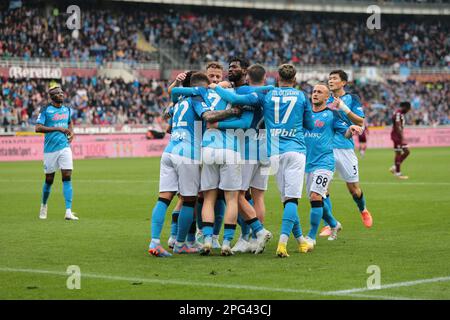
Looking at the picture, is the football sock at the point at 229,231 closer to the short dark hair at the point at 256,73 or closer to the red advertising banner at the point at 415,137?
the short dark hair at the point at 256,73

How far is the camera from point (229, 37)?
64688 millimetres

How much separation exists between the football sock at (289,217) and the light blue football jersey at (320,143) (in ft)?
4.89

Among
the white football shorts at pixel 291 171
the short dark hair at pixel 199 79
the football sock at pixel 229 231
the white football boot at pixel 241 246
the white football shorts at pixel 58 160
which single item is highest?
the short dark hair at pixel 199 79

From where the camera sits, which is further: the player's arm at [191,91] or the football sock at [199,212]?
the football sock at [199,212]

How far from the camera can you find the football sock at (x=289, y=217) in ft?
35.8

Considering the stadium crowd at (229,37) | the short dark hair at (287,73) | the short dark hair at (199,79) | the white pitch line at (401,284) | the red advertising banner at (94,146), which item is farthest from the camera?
the stadium crowd at (229,37)

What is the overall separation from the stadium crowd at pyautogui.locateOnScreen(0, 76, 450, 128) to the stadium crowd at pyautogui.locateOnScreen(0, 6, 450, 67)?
2.59 m

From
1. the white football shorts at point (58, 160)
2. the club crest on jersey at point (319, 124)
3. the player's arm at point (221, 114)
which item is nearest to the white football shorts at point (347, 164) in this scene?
the club crest on jersey at point (319, 124)

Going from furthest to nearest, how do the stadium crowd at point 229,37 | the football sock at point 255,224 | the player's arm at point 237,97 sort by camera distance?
the stadium crowd at point 229,37 → the football sock at point 255,224 → the player's arm at point 237,97

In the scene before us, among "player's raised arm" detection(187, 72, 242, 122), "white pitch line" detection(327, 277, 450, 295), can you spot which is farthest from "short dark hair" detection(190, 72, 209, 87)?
"white pitch line" detection(327, 277, 450, 295)

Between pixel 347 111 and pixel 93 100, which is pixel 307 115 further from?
pixel 93 100

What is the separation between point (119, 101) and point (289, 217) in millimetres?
42283

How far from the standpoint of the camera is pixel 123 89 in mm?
53562

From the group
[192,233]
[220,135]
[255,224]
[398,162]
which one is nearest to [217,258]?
[255,224]
